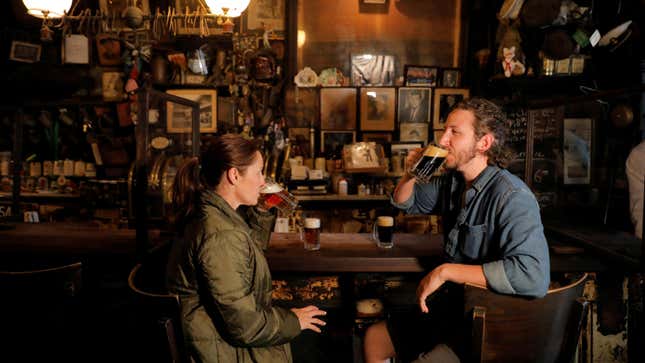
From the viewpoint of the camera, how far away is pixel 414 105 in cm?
597

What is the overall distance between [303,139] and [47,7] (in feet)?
9.94

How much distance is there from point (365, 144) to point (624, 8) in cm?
306

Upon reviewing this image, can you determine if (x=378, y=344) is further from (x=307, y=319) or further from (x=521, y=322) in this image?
(x=521, y=322)

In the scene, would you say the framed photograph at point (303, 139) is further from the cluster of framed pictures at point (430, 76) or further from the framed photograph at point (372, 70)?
the cluster of framed pictures at point (430, 76)

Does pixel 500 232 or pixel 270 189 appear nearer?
pixel 500 232

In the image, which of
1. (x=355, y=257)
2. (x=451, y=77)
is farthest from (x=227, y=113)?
(x=355, y=257)

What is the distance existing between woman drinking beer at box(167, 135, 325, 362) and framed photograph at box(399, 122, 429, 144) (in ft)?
13.5

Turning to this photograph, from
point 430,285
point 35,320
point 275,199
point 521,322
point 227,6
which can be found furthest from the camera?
point 227,6

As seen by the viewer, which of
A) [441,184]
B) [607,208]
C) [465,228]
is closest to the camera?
[465,228]

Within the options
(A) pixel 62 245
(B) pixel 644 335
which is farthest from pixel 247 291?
(A) pixel 62 245

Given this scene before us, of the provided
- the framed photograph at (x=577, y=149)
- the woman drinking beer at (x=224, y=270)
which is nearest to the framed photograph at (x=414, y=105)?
the framed photograph at (x=577, y=149)

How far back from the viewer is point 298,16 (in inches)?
231

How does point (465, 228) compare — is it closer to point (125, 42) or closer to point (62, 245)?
point (62, 245)

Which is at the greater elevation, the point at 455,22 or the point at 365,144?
the point at 455,22
